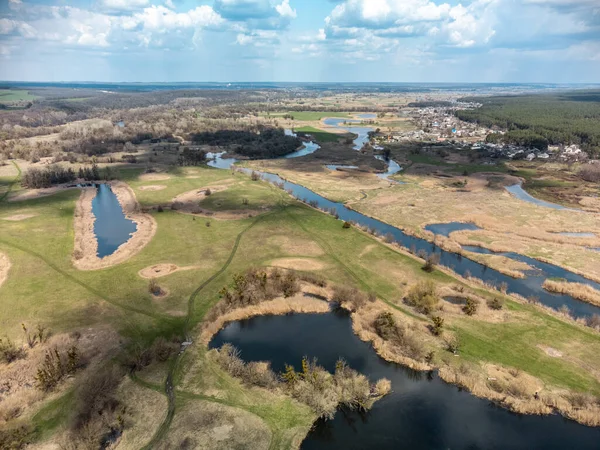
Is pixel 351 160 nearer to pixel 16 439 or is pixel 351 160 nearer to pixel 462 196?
pixel 462 196

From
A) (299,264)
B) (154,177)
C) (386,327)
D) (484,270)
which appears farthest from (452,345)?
(154,177)

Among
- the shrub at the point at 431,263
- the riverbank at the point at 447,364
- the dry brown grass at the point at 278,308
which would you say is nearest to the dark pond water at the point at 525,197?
the shrub at the point at 431,263

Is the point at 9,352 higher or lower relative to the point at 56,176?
higher

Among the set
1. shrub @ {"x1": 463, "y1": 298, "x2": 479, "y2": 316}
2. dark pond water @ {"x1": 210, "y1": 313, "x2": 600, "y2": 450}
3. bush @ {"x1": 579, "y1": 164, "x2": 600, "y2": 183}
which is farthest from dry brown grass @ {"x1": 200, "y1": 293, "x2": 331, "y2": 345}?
bush @ {"x1": 579, "y1": 164, "x2": 600, "y2": 183}

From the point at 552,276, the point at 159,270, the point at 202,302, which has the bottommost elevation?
the point at 202,302

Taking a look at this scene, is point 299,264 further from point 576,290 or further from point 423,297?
point 576,290

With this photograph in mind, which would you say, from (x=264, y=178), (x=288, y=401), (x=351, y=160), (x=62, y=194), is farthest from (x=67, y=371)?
(x=351, y=160)
